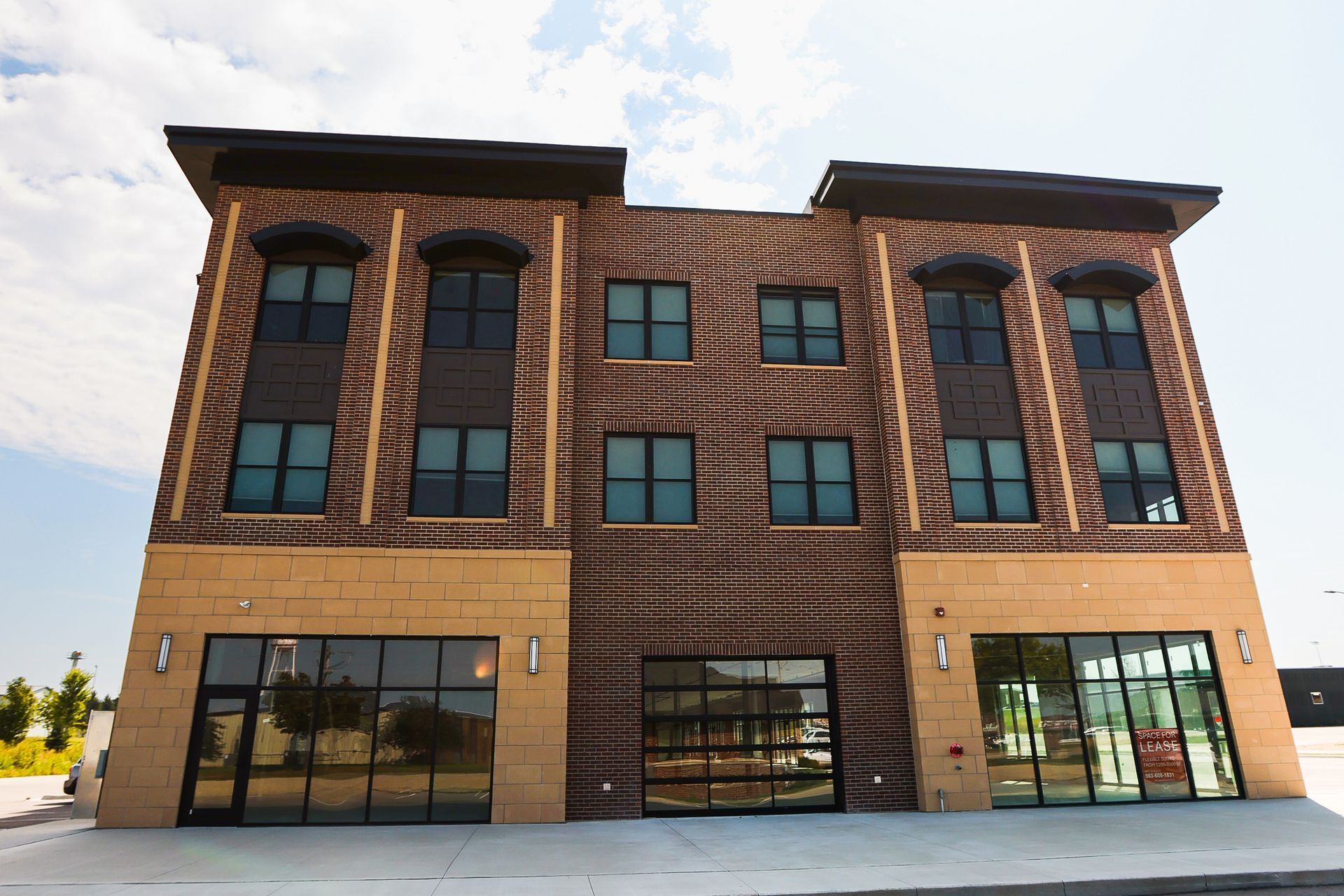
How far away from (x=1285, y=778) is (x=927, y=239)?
1360 centimetres

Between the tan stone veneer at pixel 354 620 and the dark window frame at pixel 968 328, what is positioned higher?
the dark window frame at pixel 968 328

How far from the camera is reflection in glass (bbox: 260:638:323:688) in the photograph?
48.7 feet

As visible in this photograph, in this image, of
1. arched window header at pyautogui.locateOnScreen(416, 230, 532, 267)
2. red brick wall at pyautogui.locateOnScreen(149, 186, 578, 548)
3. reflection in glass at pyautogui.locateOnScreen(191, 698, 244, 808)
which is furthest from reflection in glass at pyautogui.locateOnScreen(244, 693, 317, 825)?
arched window header at pyautogui.locateOnScreen(416, 230, 532, 267)

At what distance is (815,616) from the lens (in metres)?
16.5

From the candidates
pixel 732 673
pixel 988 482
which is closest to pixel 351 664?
pixel 732 673

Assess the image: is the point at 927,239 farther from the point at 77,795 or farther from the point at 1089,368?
the point at 77,795

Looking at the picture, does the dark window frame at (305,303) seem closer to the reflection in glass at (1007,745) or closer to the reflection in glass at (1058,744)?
the reflection in glass at (1007,745)

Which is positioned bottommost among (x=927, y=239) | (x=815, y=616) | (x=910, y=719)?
(x=910, y=719)

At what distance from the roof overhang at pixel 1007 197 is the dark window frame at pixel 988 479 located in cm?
563

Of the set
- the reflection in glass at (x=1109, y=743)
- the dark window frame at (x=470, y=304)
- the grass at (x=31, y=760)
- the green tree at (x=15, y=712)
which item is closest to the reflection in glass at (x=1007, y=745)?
the reflection in glass at (x=1109, y=743)

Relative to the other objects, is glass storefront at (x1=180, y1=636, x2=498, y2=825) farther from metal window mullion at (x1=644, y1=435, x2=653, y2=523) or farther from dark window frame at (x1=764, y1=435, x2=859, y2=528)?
dark window frame at (x1=764, y1=435, x2=859, y2=528)

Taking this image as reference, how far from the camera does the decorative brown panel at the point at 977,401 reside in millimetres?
18094

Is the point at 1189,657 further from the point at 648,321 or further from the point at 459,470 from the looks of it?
the point at 459,470

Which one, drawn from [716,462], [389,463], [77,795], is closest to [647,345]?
[716,462]
